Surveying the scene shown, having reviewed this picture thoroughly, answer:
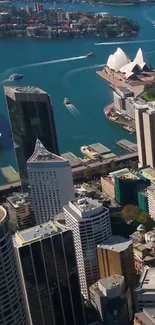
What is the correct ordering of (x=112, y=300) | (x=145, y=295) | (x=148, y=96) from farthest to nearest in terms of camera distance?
(x=148, y=96)
(x=112, y=300)
(x=145, y=295)

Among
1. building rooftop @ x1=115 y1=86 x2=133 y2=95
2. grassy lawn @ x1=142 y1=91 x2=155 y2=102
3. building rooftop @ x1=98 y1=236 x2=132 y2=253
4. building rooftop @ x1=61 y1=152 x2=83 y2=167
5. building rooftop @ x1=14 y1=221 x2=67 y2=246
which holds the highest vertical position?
building rooftop @ x1=14 y1=221 x2=67 y2=246

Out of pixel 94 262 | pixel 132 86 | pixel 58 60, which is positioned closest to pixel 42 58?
pixel 58 60

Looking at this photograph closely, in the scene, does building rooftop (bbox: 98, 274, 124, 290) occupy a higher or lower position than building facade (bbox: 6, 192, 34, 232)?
higher

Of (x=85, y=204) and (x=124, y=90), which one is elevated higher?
(x=85, y=204)

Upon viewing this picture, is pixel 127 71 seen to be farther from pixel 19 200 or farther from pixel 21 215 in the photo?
pixel 21 215

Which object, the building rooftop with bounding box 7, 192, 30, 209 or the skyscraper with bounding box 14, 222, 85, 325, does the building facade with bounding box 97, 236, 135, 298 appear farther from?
the building rooftop with bounding box 7, 192, 30, 209

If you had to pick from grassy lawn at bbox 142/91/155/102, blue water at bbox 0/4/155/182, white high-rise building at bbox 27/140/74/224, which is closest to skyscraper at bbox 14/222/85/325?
white high-rise building at bbox 27/140/74/224

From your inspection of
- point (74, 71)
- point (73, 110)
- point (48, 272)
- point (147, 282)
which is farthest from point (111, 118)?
point (48, 272)
